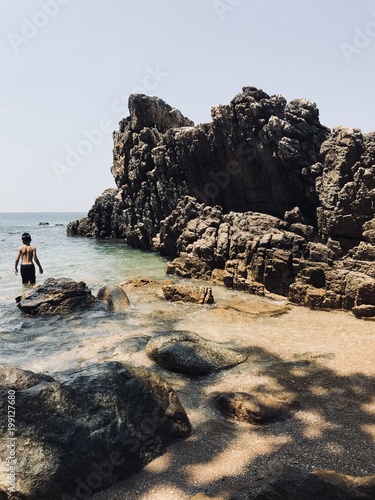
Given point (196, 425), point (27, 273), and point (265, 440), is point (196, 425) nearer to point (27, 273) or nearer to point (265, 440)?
point (265, 440)

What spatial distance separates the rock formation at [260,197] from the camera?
15.9 m

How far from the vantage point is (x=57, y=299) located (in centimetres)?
1356

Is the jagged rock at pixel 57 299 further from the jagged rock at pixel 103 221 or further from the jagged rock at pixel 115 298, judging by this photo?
the jagged rock at pixel 103 221

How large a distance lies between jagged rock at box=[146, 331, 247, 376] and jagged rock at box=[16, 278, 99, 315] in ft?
19.4

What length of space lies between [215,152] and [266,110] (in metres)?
6.39

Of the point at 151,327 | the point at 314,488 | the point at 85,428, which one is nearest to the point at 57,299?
the point at 151,327

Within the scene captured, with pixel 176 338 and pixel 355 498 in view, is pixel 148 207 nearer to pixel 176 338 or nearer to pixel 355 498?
pixel 176 338

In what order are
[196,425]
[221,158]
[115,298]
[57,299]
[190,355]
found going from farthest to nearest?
[221,158]
[115,298]
[57,299]
[190,355]
[196,425]

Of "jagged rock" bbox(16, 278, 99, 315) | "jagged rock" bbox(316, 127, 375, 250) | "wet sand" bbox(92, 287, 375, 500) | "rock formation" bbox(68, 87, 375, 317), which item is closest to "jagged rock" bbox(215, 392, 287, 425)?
"wet sand" bbox(92, 287, 375, 500)

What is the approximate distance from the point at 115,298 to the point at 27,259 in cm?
542

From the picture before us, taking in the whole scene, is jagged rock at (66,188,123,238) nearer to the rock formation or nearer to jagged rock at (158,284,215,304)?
the rock formation

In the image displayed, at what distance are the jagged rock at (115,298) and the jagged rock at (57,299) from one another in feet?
1.94

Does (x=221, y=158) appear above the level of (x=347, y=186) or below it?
above

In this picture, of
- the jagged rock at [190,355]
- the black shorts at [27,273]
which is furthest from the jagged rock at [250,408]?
the black shorts at [27,273]
